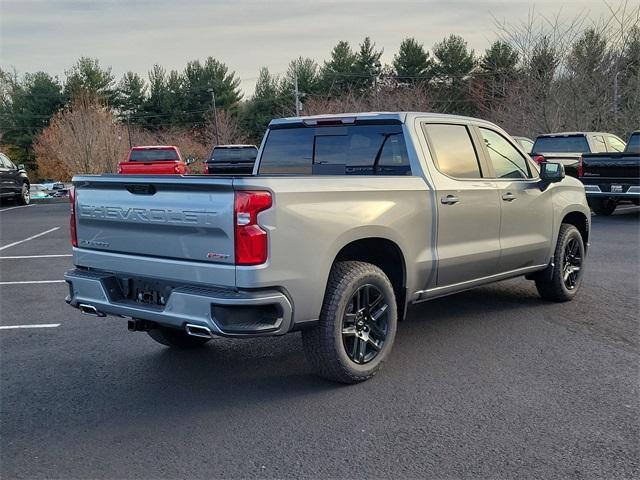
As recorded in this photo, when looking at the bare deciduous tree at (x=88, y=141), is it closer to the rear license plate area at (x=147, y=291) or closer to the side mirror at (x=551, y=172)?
the side mirror at (x=551, y=172)

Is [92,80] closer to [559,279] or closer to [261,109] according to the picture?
[261,109]

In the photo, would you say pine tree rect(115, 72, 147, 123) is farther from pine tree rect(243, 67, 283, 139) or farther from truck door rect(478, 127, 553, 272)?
truck door rect(478, 127, 553, 272)

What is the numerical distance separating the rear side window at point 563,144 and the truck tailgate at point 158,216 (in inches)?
597

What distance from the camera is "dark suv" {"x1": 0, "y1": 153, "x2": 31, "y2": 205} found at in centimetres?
2103

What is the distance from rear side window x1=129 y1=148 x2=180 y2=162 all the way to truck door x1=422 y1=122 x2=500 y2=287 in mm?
17944

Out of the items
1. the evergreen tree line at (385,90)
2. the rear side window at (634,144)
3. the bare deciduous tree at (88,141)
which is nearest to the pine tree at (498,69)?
the evergreen tree line at (385,90)

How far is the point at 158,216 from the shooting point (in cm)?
415

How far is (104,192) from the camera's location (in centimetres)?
452

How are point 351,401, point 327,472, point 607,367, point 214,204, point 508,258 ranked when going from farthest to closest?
point 508,258, point 607,367, point 351,401, point 214,204, point 327,472

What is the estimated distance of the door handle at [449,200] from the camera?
5.13 m

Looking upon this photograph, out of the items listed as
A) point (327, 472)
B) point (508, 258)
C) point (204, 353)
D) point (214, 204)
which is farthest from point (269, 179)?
point (508, 258)

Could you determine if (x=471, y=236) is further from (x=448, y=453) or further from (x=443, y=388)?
(x=448, y=453)

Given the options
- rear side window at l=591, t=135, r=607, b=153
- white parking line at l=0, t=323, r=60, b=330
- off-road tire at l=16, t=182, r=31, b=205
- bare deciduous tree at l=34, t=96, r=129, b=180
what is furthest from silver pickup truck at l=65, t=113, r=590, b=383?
bare deciduous tree at l=34, t=96, r=129, b=180

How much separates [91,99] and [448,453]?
47.8 m
